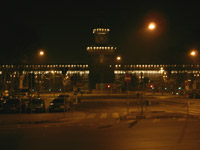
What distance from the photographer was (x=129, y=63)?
140000 mm

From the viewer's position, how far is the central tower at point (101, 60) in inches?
4460

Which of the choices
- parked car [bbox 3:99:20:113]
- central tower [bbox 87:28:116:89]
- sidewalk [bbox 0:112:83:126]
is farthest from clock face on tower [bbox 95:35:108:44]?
sidewalk [bbox 0:112:83:126]

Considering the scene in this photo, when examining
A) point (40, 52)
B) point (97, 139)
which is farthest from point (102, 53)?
point (97, 139)

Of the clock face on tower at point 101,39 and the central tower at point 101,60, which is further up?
the clock face on tower at point 101,39

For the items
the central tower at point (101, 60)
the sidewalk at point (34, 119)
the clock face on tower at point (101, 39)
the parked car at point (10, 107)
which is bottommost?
the sidewalk at point (34, 119)

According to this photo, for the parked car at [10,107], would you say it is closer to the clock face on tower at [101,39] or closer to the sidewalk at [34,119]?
the sidewalk at [34,119]

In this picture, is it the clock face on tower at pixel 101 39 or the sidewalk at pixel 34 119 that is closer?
the sidewalk at pixel 34 119

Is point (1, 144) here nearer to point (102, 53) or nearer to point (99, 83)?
point (99, 83)

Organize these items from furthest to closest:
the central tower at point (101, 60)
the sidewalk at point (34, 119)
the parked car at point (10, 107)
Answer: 1. the central tower at point (101, 60)
2. the parked car at point (10, 107)
3. the sidewalk at point (34, 119)

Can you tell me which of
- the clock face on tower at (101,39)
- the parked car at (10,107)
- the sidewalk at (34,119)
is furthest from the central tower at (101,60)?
the sidewalk at (34,119)

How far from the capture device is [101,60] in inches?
4813

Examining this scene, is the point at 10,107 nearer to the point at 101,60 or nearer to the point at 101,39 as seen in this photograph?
the point at 101,60

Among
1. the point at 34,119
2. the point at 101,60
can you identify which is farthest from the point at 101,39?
the point at 34,119

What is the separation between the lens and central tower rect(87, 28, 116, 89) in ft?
372
